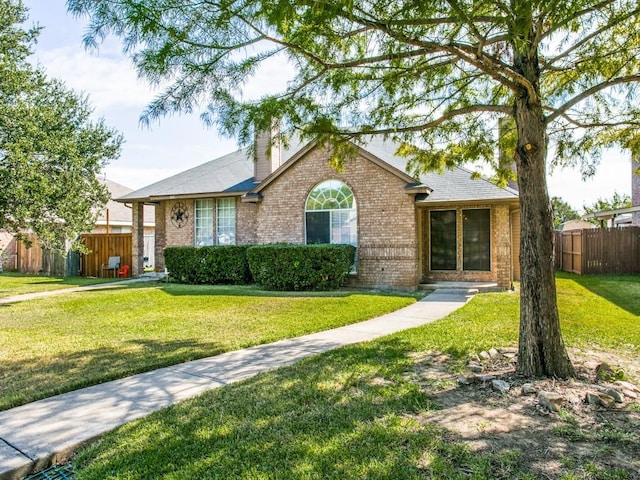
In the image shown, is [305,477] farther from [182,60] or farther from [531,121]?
[531,121]

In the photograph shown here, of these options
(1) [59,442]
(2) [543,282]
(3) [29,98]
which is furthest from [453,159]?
(3) [29,98]

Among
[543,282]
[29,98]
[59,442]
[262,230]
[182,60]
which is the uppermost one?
[29,98]

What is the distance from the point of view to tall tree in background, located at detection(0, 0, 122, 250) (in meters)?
11.5

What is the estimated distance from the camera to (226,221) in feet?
57.2

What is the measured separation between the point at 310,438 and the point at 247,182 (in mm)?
14854

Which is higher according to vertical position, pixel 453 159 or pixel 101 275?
pixel 453 159

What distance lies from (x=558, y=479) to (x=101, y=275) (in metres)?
21.4

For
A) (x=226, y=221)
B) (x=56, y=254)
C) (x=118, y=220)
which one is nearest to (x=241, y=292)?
(x=226, y=221)

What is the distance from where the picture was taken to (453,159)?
7969 mm

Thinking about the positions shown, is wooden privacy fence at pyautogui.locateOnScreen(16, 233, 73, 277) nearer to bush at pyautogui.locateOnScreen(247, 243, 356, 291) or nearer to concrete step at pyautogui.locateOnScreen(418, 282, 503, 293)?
bush at pyautogui.locateOnScreen(247, 243, 356, 291)

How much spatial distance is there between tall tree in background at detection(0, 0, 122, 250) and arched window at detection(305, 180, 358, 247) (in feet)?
23.3

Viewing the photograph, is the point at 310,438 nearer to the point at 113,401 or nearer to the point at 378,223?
the point at 113,401

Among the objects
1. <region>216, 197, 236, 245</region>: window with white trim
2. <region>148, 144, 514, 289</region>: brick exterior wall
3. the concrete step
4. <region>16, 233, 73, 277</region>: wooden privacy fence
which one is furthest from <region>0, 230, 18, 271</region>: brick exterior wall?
the concrete step

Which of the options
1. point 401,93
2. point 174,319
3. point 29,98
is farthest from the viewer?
point 29,98
